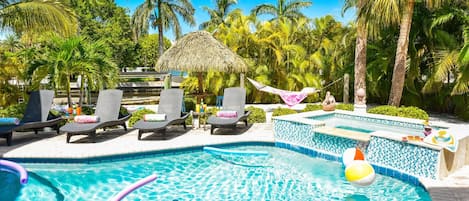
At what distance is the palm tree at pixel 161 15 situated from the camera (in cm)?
2195

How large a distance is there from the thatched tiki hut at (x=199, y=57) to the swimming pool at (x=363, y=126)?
344cm

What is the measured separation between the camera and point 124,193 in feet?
15.0

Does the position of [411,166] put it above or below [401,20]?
below

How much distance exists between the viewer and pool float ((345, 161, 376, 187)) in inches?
202

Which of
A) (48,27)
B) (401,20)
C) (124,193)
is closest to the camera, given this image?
(124,193)

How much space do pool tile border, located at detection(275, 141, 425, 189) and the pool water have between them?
1800 mm

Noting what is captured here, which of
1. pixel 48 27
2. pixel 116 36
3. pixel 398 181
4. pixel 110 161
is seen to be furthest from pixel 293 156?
pixel 116 36

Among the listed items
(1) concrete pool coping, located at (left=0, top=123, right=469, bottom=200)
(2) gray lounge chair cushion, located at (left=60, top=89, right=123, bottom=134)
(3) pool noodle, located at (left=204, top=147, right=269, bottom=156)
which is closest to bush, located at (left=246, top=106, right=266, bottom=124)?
(1) concrete pool coping, located at (left=0, top=123, right=469, bottom=200)

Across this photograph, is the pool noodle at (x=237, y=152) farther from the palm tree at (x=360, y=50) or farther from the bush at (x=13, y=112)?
the bush at (x=13, y=112)

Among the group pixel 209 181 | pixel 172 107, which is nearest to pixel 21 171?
pixel 209 181

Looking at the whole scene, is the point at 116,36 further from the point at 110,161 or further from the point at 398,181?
the point at 398,181

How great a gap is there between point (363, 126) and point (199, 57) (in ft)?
17.3

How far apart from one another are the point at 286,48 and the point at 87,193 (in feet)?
35.4

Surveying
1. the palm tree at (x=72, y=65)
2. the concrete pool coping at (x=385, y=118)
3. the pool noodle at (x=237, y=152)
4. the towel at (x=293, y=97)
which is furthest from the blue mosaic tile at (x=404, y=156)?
the palm tree at (x=72, y=65)
